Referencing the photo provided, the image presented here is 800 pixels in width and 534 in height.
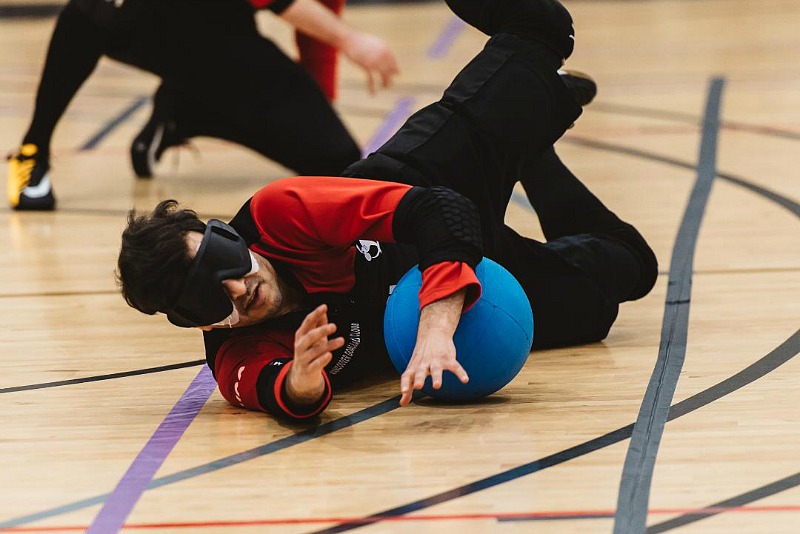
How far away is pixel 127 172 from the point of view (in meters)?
5.89

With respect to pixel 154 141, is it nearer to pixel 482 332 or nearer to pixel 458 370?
pixel 482 332

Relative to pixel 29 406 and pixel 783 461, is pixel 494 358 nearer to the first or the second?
pixel 783 461

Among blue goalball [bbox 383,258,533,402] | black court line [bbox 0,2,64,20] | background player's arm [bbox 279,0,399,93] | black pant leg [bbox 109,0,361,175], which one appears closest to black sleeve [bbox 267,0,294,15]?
background player's arm [bbox 279,0,399,93]

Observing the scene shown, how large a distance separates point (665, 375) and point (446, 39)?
21.8 feet

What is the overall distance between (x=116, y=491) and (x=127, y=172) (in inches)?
139

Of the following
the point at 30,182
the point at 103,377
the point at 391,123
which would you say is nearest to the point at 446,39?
the point at 391,123

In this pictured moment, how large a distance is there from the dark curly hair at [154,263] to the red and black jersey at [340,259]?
0.26 m

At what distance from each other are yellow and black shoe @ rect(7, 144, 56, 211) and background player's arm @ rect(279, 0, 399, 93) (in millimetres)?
1217

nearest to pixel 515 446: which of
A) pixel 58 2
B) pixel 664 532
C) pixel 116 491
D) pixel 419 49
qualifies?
pixel 664 532

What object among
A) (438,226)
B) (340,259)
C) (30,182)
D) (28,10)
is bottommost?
(28,10)

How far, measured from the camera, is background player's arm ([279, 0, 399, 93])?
4395mm

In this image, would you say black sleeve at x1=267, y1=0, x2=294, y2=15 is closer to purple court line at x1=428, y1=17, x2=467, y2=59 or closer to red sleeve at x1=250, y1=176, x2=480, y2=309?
red sleeve at x1=250, y1=176, x2=480, y2=309

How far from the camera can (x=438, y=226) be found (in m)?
2.73

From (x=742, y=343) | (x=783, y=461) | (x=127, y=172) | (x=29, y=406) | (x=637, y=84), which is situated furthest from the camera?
(x=637, y=84)
